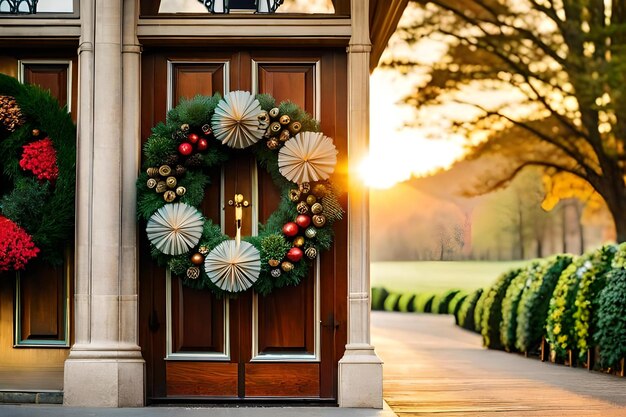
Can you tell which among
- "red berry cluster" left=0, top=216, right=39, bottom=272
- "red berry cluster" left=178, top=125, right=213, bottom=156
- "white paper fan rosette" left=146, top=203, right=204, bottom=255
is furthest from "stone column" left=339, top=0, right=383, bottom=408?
"red berry cluster" left=0, top=216, right=39, bottom=272

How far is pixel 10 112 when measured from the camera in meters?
9.20

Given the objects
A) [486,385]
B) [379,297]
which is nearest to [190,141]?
[486,385]

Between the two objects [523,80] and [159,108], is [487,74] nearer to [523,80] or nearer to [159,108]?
[523,80]

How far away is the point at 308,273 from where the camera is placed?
915 cm

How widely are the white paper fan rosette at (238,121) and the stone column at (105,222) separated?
0.78 metres

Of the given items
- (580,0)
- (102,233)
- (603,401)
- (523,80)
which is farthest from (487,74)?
(102,233)

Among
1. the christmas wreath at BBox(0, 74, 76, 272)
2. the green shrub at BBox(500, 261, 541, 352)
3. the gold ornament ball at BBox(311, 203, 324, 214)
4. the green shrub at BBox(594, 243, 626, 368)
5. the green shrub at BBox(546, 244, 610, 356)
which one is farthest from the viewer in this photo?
the green shrub at BBox(500, 261, 541, 352)

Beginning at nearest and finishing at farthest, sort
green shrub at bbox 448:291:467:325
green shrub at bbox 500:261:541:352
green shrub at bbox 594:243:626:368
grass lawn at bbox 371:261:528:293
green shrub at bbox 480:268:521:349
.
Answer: green shrub at bbox 594:243:626:368 < green shrub at bbox 500:261:541:352 < green shrub at bbox 480:268:521:349 < green shrub at bbox 448:291:467:325 < grass lawn at bbox 371:261:528:293

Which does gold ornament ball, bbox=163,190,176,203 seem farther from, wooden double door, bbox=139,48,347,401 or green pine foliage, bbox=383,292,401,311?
green pine foliage, bbox=383,292,401,311

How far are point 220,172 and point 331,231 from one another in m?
1.06

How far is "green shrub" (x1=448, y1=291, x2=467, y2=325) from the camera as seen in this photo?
25.1m

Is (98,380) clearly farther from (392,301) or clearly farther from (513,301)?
(392,301)

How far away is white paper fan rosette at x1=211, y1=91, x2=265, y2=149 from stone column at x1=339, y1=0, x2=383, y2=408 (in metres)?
0.80

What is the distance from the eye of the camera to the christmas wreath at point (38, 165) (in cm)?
912
